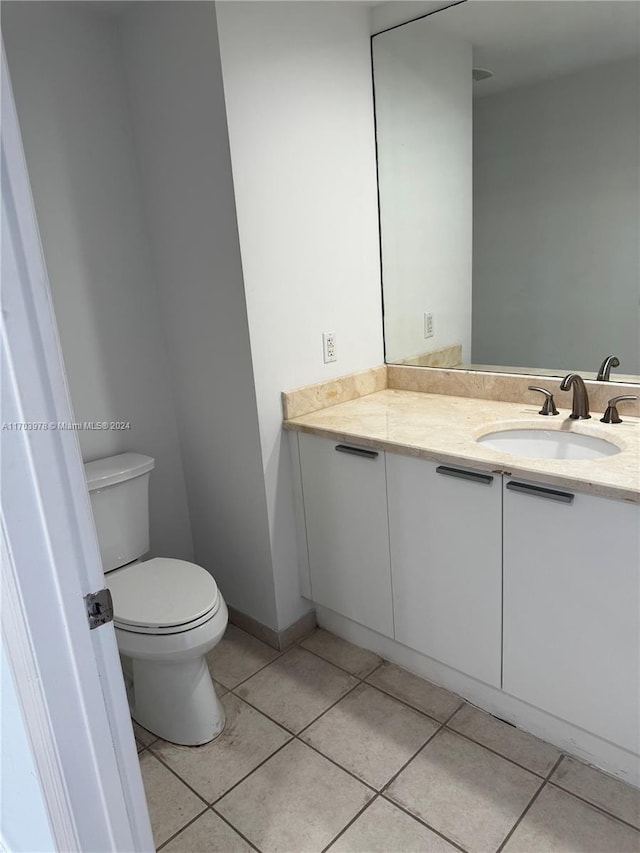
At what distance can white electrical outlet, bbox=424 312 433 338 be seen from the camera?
243 cm

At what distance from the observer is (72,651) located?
942mm

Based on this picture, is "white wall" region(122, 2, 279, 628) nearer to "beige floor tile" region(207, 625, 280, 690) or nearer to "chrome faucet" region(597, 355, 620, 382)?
"beige floor tile" region(207, 625, 280, 690)

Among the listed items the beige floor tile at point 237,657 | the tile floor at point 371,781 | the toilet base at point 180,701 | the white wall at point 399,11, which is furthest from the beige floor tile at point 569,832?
the white wall at point 399,11

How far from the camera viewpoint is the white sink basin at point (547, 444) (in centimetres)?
183

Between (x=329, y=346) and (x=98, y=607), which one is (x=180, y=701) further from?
(x=329, y=346)

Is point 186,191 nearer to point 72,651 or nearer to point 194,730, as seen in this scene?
point 72,651

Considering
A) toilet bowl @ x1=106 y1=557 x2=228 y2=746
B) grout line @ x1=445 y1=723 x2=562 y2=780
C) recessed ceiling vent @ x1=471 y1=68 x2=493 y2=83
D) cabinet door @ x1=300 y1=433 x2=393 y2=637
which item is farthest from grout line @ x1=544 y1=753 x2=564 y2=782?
recessed ceiling vent @ x1=471 y1=68 x2=493 y2=83

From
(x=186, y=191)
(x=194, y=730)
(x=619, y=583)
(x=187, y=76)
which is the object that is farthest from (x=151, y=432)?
(x=619, y=583)

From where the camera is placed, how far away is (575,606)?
156cm

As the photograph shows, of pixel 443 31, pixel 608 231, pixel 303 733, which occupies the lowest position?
pixel 303 733

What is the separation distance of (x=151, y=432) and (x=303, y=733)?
1.23 meters

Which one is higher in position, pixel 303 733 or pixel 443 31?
pixel 443 31

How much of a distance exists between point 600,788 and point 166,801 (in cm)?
118

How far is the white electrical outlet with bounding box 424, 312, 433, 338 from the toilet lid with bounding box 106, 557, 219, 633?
1.28 m
